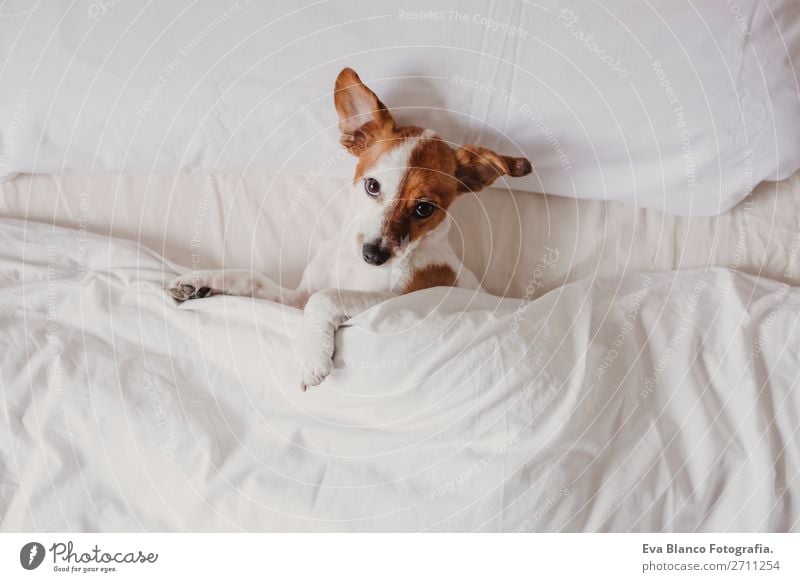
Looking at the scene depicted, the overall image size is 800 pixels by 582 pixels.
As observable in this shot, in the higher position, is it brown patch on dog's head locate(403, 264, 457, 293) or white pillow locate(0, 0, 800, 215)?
white pillow locate(0, 0, 800, 215)

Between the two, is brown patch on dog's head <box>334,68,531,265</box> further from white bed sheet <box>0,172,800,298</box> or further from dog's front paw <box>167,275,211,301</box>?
dog's front paw <box>167,275,211,301</box>

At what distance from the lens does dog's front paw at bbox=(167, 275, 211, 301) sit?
5.62ft

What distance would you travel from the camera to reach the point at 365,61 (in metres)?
1.84

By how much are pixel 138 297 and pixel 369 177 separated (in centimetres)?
70

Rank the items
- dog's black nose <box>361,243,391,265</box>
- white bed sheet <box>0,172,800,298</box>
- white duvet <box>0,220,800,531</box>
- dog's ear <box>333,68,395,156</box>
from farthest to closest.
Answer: white bed sheet <box>0,172,800,298</box> → dog's ear <box>333,68,395,156</box> → dog's black nose <box>361,243,391,265</box> → white duvet <box>0,220,800,531</box>

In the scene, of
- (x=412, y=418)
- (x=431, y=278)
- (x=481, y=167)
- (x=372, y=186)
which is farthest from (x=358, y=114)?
(x=412, y=418)

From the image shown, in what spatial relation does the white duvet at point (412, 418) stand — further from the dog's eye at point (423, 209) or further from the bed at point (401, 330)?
the dog's eye at point (423, 209)

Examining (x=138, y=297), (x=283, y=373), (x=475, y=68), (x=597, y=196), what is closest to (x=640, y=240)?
(x=597, y=196)

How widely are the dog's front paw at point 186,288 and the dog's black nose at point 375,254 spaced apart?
47 centimetres

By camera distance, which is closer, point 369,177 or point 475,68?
point 369,177

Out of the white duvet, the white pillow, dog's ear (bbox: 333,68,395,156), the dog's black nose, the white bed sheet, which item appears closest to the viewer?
the white duvet

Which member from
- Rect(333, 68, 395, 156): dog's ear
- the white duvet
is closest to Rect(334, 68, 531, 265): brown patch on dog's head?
Rect(333, 68, 395, 156): dog's ear

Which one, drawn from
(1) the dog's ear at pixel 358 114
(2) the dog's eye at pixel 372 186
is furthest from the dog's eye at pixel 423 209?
(1) the dog's ear at pixel 358 114

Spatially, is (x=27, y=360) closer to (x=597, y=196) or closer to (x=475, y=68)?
(x=475, y=68)
